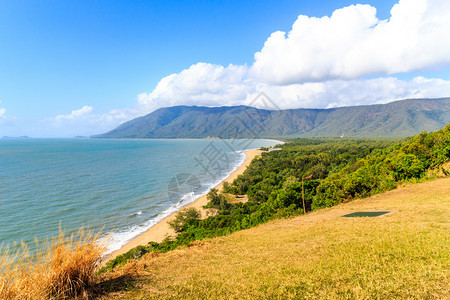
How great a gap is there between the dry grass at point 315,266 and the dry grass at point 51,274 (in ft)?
2.63

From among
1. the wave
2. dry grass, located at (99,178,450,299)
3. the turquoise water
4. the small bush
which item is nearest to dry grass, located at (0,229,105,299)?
dry grass, located at (99,178,450,299)

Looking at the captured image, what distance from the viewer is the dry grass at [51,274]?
437 cm

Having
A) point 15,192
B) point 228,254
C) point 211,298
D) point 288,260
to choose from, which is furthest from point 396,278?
point 15,192

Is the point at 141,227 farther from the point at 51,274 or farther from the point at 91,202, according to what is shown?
the point at 51,274

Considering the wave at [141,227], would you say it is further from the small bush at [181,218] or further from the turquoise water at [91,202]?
the small bush at [181,218]

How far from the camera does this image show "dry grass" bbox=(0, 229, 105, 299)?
4.37 meters

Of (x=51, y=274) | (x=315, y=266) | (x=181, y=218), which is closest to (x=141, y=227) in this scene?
(x=181, y=218)

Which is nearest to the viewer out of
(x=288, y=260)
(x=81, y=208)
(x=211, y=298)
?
(x=211, y=298)

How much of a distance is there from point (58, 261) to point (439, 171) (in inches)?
1119

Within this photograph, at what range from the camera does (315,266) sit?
22.4 ft

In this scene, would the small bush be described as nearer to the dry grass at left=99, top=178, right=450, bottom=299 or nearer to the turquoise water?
the turquoise water

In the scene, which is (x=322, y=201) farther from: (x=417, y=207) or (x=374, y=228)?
(x=374, y=228)

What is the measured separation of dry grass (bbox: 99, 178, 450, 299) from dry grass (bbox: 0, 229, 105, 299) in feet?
2.63

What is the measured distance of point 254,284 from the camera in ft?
19.7
